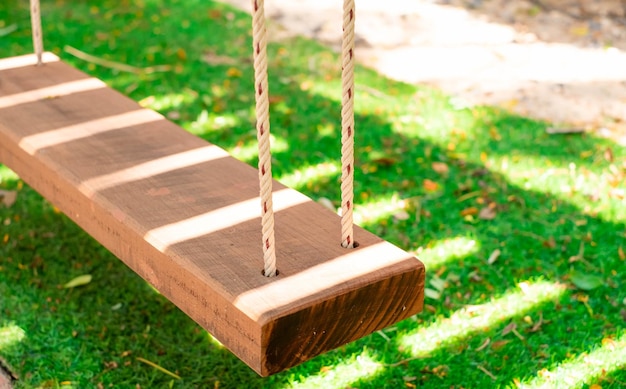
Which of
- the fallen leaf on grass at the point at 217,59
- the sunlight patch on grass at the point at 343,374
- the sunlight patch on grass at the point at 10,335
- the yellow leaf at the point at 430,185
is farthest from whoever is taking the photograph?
the fallen leaf on grass at the point at 217,59

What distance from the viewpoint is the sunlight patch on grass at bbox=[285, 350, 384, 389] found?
2.48 m

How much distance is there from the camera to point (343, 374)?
2525 millimetres

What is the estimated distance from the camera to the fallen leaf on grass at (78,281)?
2.97 meters

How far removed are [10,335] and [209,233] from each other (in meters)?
1.15

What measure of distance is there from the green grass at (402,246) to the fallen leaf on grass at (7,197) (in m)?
0.05

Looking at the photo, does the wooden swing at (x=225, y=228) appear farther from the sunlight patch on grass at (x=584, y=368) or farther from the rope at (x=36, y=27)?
the sunlight patch on grass at (x=584, y=368)

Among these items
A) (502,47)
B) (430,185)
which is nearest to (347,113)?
(430,185)

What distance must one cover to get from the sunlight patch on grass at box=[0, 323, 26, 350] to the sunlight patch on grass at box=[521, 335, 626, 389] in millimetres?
1660

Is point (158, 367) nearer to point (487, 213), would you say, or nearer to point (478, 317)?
point (478, 317)

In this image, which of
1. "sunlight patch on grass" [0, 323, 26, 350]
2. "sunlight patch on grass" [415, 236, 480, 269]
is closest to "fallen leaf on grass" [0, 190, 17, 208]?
"sunlight patch on grass" [0, 323, 26, 350]

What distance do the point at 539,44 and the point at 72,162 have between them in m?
3.96

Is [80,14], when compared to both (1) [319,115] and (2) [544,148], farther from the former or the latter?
(2) [544,148]

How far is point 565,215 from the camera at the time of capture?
11.3 ft

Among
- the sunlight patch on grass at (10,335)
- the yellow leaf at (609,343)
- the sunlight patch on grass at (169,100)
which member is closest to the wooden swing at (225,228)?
the sunlight patch on grass at (10,335)
